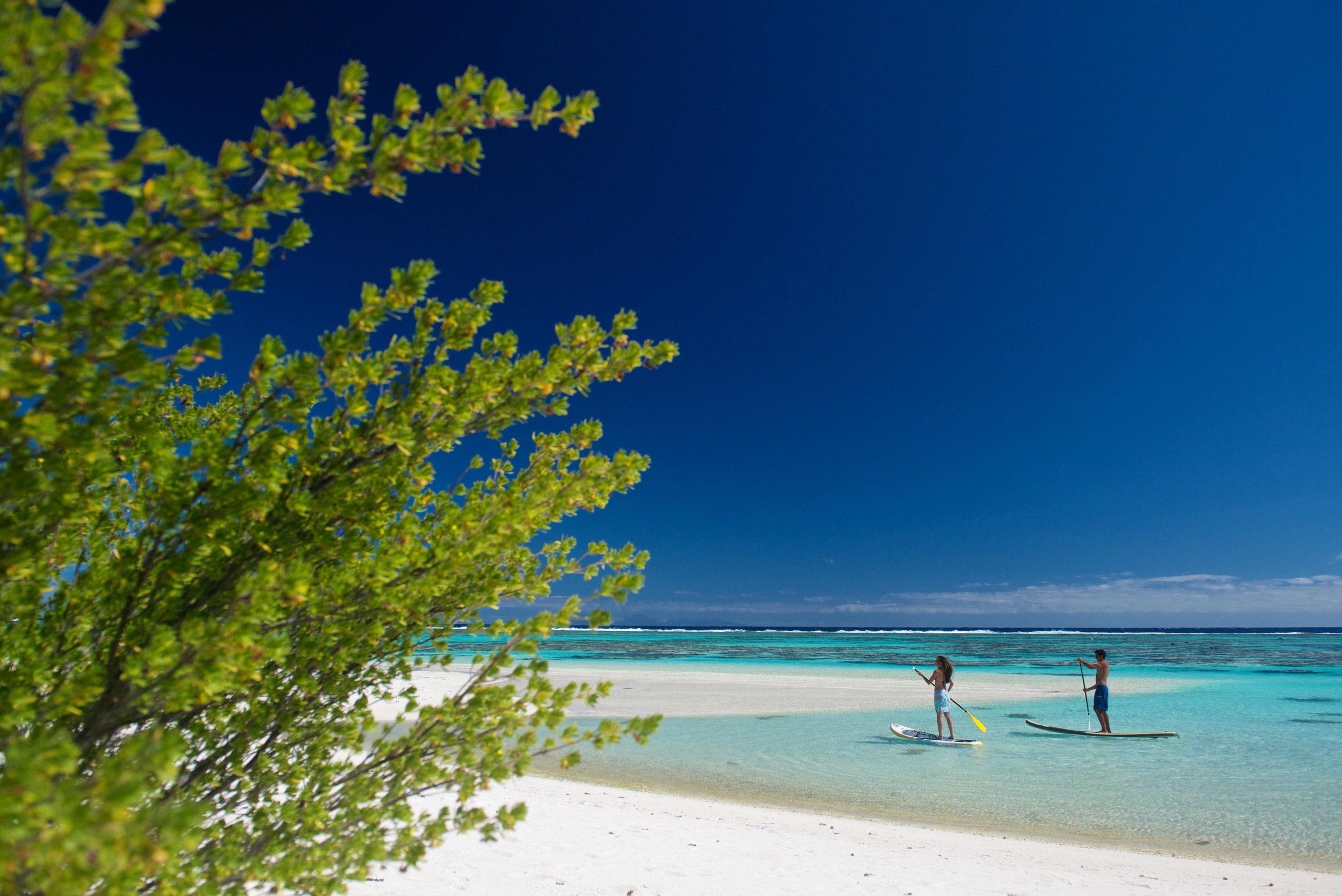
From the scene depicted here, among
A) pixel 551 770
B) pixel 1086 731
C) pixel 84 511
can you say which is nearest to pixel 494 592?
pixel 84 511

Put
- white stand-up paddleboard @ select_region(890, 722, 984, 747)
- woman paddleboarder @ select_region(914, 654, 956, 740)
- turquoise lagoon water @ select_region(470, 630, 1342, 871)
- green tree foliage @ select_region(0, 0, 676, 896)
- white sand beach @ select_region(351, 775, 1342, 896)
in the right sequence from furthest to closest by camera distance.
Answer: woman paddleboarder @ select_region(914, 654, 956, 740), white stand-up paddleboard @ select_region(890, 722, 984, 747), turquoise lagoon water @ select_region(470, 630, 1342, 871), white sand beach @ select_region(351, 775, 1342, 896), green tree foliage @ select_region(0, 0, 676, 896)

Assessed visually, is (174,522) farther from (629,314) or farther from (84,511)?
(629,314)

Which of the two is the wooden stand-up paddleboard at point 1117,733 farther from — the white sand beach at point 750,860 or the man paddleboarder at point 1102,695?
the white sand beach at point 750,860

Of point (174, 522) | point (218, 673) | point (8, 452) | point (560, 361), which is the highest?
point (560, 361)

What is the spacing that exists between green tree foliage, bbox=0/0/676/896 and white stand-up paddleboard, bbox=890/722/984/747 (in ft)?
55.0

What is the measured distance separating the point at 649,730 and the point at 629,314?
200 centimetres

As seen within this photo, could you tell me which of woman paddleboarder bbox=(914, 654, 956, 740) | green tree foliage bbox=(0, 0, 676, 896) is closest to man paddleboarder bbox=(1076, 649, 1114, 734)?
woman paddleboarder bbox=(914, 654, 956, 740)

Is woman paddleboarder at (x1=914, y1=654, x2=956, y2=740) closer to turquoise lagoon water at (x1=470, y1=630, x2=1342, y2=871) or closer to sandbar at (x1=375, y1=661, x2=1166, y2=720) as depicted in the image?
turquoise lagoon water at (x1=470, y1=630, x2=1342, y2=871)

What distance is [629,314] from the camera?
3.27 m

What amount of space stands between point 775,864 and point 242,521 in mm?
7819

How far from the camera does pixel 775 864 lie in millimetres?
8094

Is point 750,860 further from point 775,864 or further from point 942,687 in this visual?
point 942,687

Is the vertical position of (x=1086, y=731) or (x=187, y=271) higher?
(x=187, y=271)

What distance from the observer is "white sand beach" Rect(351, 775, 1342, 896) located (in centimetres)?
714
